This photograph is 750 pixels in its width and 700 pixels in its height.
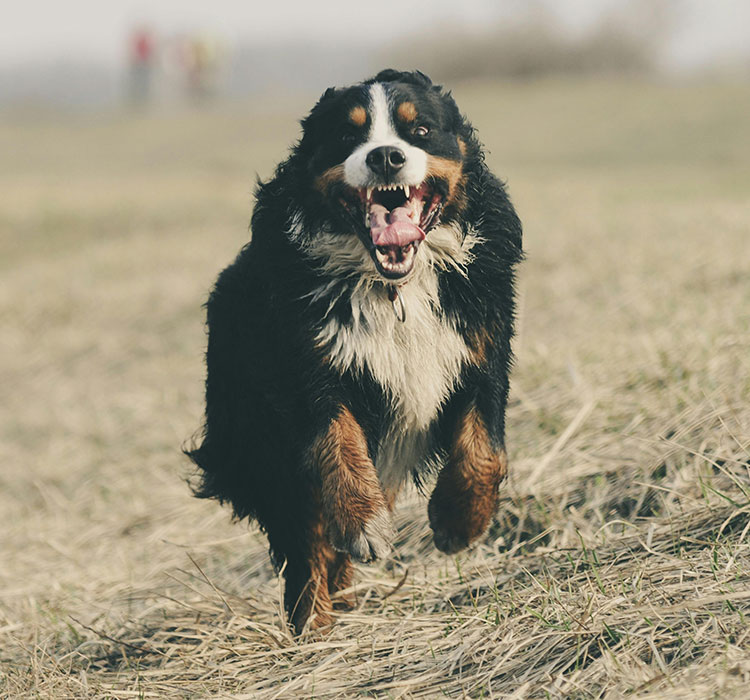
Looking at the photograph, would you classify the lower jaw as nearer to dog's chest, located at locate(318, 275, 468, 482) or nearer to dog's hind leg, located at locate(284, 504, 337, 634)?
dog's chest, located at locate(318, 275, 468, 482)

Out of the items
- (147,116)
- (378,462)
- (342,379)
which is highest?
(342,379)

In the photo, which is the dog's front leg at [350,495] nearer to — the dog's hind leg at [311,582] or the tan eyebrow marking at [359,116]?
the dog's hind leg at [311,582]

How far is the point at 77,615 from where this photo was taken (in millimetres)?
4188

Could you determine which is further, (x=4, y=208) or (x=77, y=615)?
(x=4, y=208)

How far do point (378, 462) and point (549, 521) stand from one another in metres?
0.85

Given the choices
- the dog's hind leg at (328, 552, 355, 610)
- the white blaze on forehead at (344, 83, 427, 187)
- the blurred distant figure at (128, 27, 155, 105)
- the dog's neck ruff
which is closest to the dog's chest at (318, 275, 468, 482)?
the dog's neck ruff

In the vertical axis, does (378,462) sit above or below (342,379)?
below

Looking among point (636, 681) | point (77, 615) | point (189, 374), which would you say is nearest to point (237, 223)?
point (189, 374)

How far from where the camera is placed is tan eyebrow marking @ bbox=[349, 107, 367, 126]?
321 cm

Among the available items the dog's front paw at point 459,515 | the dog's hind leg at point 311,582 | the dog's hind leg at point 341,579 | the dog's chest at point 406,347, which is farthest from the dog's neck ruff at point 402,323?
the dog's hind leg at point 341,579

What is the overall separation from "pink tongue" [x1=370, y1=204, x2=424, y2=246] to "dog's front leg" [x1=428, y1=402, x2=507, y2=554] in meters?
0.61

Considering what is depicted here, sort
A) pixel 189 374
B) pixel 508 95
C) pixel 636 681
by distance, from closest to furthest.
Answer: pixel 636 681 → pixel 189 374 → pixel 508 95

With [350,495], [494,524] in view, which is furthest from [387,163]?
[494,524]

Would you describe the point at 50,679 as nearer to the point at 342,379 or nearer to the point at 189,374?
the point at 342,379
